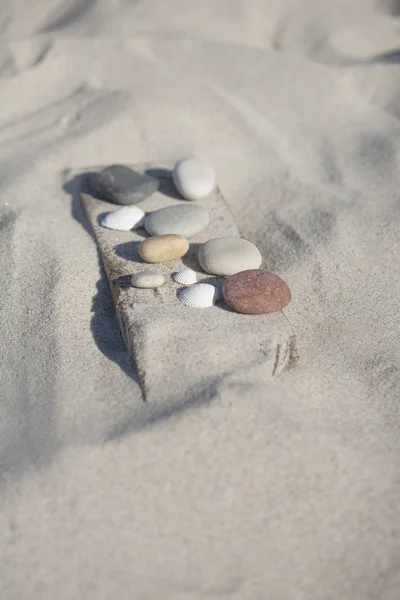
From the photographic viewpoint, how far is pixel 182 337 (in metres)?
2.03

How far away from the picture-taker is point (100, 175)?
2787mm

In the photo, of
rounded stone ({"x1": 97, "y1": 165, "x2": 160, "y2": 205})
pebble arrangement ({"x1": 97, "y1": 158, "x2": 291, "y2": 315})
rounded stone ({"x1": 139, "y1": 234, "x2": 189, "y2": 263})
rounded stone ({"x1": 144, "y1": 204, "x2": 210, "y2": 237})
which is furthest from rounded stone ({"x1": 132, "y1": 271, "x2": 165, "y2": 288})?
rounded stone ({"x1": 97, "y1": 165, "x2": 160, "y2": 205})

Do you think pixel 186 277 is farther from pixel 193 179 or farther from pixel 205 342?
pixel 193 179

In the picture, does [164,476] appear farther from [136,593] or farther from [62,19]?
[62,19]

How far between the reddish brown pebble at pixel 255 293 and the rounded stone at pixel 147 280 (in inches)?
8.7

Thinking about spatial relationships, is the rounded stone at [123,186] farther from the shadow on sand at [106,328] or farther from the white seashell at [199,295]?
the white seashell at [199,295]

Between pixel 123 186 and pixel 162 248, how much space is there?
490 mm

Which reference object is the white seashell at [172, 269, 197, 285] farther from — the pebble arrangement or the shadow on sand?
the shadow on sand

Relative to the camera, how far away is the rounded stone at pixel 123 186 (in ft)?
8.97

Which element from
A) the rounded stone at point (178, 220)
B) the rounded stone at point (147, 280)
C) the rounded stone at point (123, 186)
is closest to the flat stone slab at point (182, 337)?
the rounded stone at point (147, 280)

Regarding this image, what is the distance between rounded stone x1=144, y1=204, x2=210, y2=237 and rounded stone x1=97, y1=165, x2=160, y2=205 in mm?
170

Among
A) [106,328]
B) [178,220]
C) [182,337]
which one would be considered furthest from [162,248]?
[182,337]

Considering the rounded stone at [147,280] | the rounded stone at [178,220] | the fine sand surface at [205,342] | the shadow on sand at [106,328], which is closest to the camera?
the fine sand surface at [205,342]

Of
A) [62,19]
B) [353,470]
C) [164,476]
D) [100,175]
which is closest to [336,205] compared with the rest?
[100,175]
